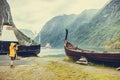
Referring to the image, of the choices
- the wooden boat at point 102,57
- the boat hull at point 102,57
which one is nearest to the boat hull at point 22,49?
the wooden boat at point 102,57

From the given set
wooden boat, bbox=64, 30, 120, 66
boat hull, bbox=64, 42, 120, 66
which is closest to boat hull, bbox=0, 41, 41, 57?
wooden boat, bbox=64, 30, 120, 66

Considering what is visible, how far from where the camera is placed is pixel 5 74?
1248cm

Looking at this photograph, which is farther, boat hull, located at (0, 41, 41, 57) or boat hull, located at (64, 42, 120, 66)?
boat hull, located at (0, 41, 41, 57)

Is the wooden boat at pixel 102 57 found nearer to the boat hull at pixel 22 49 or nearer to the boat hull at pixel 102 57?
the boat hull at pixel 102 57

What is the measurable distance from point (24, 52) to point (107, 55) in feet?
66.5

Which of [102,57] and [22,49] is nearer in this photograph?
[102,57]

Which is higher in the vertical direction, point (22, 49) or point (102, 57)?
point (102, 57)

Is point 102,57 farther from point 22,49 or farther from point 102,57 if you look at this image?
point 22,49

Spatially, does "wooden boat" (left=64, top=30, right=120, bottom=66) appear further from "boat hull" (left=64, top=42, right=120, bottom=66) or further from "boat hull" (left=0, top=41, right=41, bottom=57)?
"boat hull" (left=0, top=41, right=41, bottom=57)

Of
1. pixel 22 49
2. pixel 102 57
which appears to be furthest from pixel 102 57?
pixel 22 49

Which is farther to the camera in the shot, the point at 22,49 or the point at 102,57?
the point at 22,49

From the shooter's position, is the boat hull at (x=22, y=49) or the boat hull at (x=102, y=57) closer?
the boat hull at (x=102, y=57)

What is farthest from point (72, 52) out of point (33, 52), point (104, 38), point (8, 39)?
point (104, 38)

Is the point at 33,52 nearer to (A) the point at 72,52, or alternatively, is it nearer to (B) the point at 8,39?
(B) the point at 8,39
